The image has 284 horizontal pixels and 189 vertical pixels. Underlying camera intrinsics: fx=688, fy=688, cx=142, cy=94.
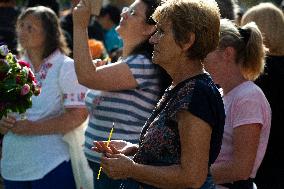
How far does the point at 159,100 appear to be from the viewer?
11.6ft

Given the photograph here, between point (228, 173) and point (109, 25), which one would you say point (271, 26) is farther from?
point (109, 25)

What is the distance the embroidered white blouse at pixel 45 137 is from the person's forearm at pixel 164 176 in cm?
220

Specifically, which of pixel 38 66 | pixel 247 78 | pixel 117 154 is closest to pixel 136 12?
pixel 247 78

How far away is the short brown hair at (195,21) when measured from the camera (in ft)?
8.95

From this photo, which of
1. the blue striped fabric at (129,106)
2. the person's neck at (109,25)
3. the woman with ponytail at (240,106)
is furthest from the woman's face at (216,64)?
the person's neck at (109,25)

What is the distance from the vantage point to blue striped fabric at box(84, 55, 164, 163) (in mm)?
3998

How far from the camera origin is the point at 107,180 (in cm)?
400

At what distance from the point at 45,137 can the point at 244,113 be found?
73.7 inches

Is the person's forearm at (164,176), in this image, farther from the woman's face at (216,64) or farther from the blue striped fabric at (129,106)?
the blue striped fabric at (129,106)

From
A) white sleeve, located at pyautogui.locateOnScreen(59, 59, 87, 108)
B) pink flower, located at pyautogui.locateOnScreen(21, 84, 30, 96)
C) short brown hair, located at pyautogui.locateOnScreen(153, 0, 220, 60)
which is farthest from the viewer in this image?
white sleeve, located at pyautogui.locateOnScreen(59, 59, 87, 108)

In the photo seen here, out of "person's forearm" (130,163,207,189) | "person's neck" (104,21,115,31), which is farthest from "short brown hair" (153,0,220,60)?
"person's neck" (104,21,115,31)

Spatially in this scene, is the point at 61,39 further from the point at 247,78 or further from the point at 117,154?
the point at 117,154

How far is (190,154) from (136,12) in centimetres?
171

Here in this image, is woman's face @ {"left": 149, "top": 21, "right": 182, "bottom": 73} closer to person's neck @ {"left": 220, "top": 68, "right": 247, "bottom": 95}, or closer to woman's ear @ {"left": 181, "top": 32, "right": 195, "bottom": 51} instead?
woman's ear @ {"left": 181, "top": 32, "right": 195, "bottom": 51}
